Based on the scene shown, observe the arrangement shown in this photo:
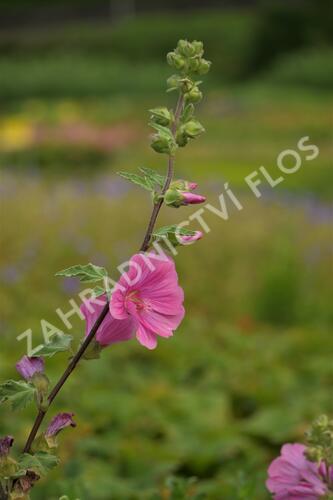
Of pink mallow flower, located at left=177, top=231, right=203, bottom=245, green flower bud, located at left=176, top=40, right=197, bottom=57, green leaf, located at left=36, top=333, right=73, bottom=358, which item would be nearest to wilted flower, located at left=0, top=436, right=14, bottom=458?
green leaf, located at left=36, top=333, right=73, bottom=358

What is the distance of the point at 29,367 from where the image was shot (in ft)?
4.10

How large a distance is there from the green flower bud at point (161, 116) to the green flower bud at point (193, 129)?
30 mm

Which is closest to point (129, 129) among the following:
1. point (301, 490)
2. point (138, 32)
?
point (138, 32)

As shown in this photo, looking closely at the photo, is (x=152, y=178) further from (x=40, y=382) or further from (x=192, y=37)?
(x=192, y=37)

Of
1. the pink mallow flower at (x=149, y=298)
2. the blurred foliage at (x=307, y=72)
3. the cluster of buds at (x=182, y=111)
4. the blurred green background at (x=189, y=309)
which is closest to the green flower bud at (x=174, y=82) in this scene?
the cluster of buds at (x=182, y=111)

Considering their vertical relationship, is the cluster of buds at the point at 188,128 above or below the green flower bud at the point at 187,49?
below

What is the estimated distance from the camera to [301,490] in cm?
137

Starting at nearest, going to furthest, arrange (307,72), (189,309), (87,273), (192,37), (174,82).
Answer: (87,273), (174,82), (189,309), (307,72), (192,37)

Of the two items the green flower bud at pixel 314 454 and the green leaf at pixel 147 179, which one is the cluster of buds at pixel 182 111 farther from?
the green flower bud at pixel 314 454

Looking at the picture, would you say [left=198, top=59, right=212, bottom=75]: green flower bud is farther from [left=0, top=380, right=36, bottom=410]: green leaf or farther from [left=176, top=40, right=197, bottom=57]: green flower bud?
[left=0, top=380, right=36, bottom=410]: green leaf

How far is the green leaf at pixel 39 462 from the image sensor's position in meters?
1.19

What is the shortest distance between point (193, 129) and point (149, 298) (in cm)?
22

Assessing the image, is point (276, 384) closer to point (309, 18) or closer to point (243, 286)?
point (243, 286)

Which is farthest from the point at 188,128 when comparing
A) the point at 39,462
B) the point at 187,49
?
the point at 39,462
